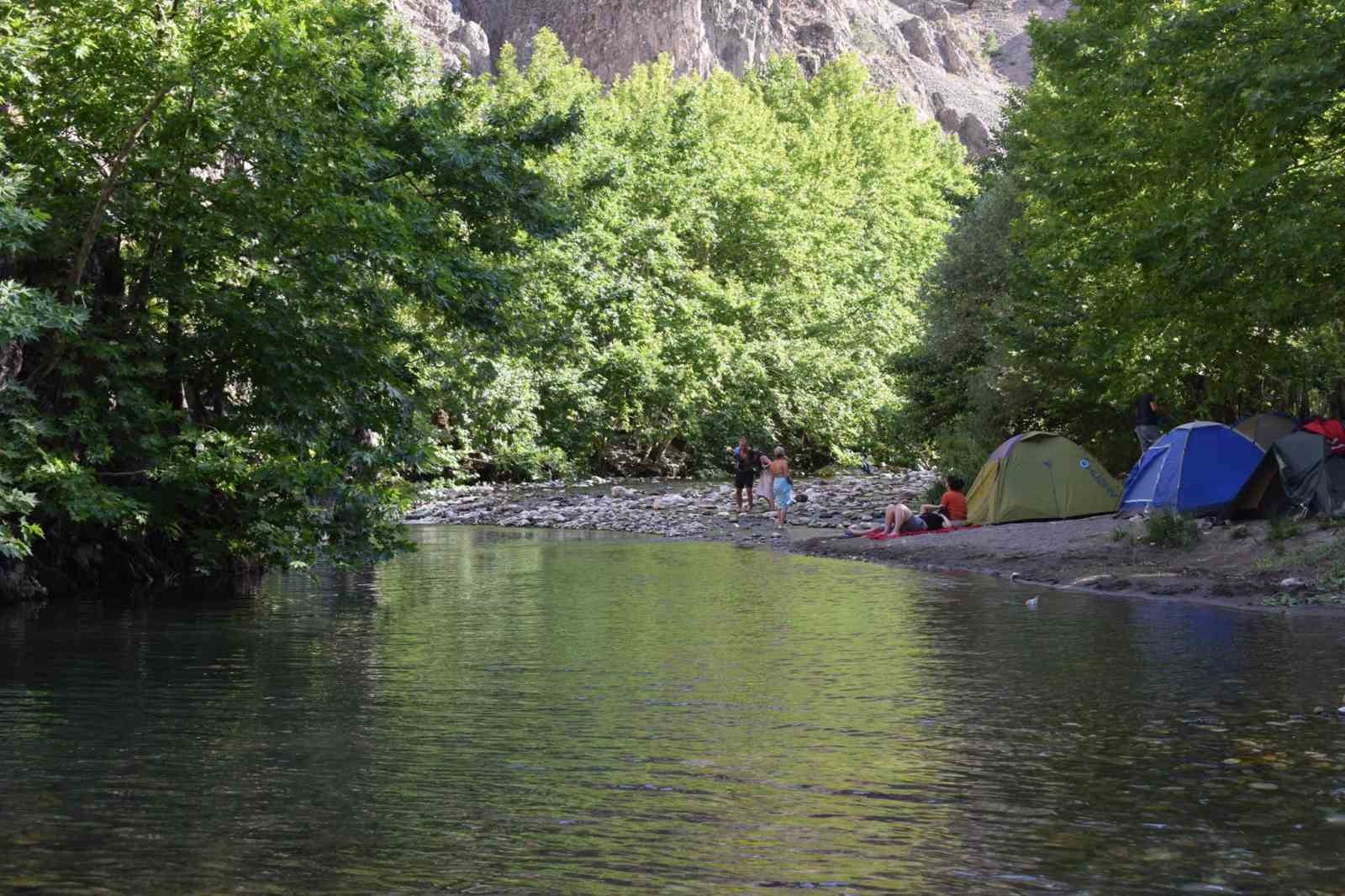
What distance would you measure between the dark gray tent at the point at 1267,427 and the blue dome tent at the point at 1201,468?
3.15 ft

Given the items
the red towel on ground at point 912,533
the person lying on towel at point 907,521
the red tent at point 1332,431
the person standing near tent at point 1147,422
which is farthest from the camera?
the person standing near tent at point 1147,422

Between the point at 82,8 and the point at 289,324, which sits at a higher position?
the point at 82,8

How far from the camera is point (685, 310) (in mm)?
56531

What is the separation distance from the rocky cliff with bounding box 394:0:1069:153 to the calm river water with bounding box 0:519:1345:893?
69.4 metres

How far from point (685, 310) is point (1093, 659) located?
4339 cm

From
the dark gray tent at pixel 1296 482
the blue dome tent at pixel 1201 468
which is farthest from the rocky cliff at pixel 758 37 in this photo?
the dark gray tent at pixel 1296 482

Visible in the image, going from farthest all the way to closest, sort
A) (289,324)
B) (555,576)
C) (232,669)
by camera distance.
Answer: (555,576) → (289,324) → (232,669)

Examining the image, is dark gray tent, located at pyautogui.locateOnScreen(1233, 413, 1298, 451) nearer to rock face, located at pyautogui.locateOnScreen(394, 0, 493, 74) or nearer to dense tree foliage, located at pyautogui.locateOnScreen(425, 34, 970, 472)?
dense tree foliage, located at pyautogui.locateOnScreen(425, 34, 970, 472)

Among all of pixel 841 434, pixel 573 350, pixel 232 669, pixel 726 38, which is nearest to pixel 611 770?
pixel 232 669

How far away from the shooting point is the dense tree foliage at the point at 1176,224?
70.5 ft

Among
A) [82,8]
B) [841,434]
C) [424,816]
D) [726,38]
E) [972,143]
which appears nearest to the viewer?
[424,816]

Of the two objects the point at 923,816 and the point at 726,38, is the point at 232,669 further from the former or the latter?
the point at 726,38

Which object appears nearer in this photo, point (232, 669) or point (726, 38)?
point (232, 669)

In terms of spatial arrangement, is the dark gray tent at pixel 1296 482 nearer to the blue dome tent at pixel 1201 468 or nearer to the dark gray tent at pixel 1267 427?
the blue dome tent at pixel 1201 468
